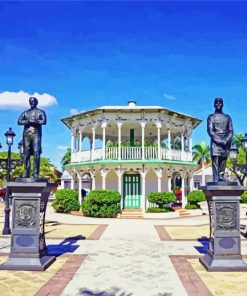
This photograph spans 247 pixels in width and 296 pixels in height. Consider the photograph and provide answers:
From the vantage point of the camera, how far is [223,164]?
27.4 feet

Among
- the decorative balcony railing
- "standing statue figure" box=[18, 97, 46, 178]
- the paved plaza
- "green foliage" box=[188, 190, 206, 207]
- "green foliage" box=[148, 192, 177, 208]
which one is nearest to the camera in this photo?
the paved plaza

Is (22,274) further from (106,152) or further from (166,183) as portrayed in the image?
(166,183)

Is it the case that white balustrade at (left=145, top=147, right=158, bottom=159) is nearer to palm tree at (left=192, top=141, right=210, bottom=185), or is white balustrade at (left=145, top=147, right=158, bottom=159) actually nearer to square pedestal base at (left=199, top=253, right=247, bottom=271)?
square pedestal base at (left=199, top=253, right=247, bottom=271)

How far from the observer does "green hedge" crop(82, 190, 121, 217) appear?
69.8 feet

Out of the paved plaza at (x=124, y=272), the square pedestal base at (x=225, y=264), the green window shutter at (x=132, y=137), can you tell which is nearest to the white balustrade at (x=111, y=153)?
the green window shutter at (x=132, y=137)

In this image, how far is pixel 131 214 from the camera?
22406mm

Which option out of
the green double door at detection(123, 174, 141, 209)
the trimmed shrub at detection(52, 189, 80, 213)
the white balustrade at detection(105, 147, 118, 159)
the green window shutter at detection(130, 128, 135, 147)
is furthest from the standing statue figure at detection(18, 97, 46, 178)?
the green window shutter at detection(130, 128, 135, 147)

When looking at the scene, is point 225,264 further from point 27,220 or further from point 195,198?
point 195,198

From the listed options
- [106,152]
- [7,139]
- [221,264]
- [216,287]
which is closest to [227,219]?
[221,264]

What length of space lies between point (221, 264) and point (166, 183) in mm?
18170

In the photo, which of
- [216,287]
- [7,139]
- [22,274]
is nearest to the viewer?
[216,287]

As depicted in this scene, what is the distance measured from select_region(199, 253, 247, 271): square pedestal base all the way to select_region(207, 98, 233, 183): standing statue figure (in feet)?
6.16

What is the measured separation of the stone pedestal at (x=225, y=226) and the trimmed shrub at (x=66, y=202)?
17.3 m

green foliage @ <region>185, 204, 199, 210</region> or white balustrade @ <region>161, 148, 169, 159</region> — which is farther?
green foliage @ <region>185, 204, 199, 210</region>
